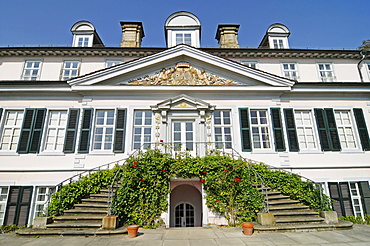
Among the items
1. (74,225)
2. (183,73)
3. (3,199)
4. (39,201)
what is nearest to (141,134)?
(183,73)

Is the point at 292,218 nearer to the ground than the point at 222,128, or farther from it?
nearer to the ground

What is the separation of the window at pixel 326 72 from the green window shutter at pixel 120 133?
1273 cm

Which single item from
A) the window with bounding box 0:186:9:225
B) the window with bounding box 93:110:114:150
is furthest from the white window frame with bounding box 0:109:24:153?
the window with bounding box 93:110:114:150

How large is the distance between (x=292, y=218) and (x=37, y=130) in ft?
40.7

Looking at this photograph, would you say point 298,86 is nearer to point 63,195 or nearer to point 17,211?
point 63,195

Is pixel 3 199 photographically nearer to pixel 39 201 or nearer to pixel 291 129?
pixel 39 201

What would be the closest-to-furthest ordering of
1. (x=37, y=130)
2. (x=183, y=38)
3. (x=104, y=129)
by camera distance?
(x=37, y=130) → (x=104, y=129) → (x=183, y=38)

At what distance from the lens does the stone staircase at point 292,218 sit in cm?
682

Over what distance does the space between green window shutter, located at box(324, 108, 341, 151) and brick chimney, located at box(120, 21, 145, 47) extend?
43.2ft

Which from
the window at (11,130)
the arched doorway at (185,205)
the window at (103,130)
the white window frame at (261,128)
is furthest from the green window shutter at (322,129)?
the window at (11,130)

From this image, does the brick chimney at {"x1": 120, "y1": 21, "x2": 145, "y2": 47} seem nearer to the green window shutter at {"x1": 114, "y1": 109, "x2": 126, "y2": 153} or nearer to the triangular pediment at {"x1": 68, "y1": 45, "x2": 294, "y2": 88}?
the triangular pediment at {"x1": 68, "y1": 45, "x2": 294, "y2": 88}

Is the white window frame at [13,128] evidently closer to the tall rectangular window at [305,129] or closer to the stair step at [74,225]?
the stair step at [74,225]

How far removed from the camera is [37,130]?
35.1 ft

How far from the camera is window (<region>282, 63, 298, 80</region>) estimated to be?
13344mm
